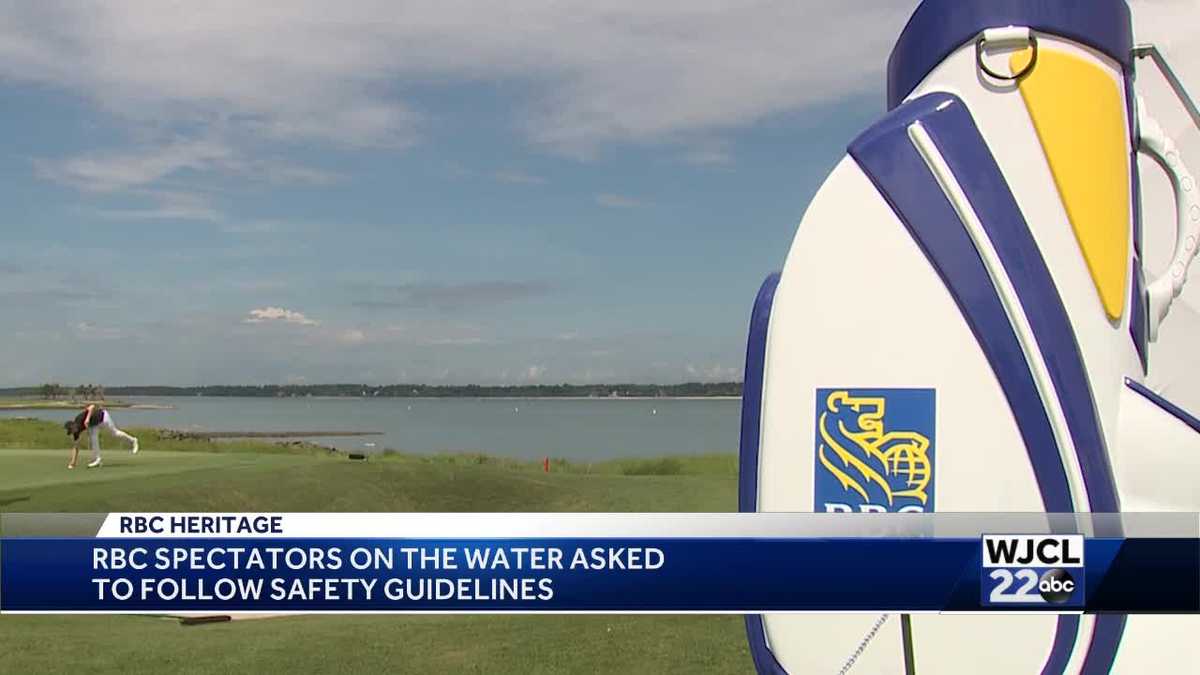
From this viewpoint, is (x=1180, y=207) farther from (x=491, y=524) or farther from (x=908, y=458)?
(x=491, y=524)

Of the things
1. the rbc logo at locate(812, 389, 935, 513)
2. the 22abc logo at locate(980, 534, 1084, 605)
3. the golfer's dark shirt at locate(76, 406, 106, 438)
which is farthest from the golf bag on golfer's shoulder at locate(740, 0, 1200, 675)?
the golfer's dark shirt at locate(76, 406, 106, 438)

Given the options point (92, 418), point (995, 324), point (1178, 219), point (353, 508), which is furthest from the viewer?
point (92, 418)

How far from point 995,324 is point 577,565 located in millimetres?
1930

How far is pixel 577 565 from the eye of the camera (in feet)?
12.9

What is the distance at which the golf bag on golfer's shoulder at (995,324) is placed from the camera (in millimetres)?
4344

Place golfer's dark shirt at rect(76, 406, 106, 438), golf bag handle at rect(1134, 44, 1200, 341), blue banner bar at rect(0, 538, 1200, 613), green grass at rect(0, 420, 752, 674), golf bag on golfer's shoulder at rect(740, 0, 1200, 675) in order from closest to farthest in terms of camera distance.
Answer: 1. blue banner bar at rect(0, 538, 1200, 613)
2. golf bag on golfer's shoulder at rect(740, 0, 1200, 675)
3. golf bag handle at rect(1134, 44, 1200, 341)
4. green grass at rect(0, 420, 752, 674)
5. golfer's dark shirt at rect(76, 406, 106, 438)

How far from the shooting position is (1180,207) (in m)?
4.78

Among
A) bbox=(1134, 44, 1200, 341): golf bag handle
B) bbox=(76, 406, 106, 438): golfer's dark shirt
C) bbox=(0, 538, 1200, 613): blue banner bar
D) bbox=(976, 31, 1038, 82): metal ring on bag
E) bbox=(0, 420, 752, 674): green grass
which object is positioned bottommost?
bbox=(0, 420, 752, 674): green grass

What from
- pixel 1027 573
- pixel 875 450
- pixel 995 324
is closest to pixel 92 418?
pixel 875 450

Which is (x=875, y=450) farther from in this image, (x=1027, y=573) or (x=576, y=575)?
(x=576, y=575)

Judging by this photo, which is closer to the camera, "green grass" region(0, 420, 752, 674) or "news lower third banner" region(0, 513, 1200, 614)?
"news lower third banner" region(0, 513, 1200, 614)

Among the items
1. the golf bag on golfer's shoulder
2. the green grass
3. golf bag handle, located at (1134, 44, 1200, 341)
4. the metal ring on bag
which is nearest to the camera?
the golf bag on golfer's shoulder

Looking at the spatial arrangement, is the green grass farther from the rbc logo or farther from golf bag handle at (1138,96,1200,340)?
golf bag handle at (1138,96,1200,340)

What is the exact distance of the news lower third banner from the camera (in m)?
3.87
